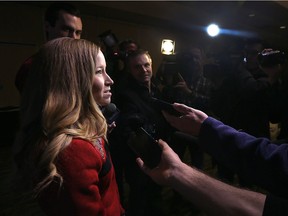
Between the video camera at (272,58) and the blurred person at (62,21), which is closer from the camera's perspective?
the blurred person at (62,21)

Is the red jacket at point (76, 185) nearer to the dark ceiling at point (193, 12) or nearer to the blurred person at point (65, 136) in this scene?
the blurred person at point (65, 136)

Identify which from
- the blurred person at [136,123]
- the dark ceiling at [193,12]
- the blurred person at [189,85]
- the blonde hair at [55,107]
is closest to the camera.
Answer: the blonde hair at [55,107]

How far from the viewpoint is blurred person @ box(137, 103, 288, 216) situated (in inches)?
21.1

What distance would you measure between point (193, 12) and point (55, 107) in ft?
18.0

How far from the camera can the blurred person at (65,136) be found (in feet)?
2.46

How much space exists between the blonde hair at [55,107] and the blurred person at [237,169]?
25cm

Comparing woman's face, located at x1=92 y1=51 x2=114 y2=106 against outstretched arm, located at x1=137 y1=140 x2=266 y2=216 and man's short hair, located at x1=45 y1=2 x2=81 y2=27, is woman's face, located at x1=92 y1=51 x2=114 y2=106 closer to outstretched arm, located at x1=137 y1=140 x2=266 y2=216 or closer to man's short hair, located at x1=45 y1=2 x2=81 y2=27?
outstretched arm, located at x1=137 y1=140 x2=266 y2=216

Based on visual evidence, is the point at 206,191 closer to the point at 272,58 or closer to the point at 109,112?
the point at 109,112

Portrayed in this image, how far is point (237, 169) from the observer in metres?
0.71

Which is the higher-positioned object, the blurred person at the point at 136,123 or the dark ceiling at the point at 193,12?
the dark ceiling at the point at 193,12

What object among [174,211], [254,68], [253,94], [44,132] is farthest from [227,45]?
[44,132]

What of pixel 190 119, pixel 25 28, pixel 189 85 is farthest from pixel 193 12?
pixel 190 119

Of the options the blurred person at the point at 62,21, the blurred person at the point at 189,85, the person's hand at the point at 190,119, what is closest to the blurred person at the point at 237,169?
the person's hand at the point at 190,119

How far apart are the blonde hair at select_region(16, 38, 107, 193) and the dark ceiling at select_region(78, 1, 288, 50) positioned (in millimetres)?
3589
